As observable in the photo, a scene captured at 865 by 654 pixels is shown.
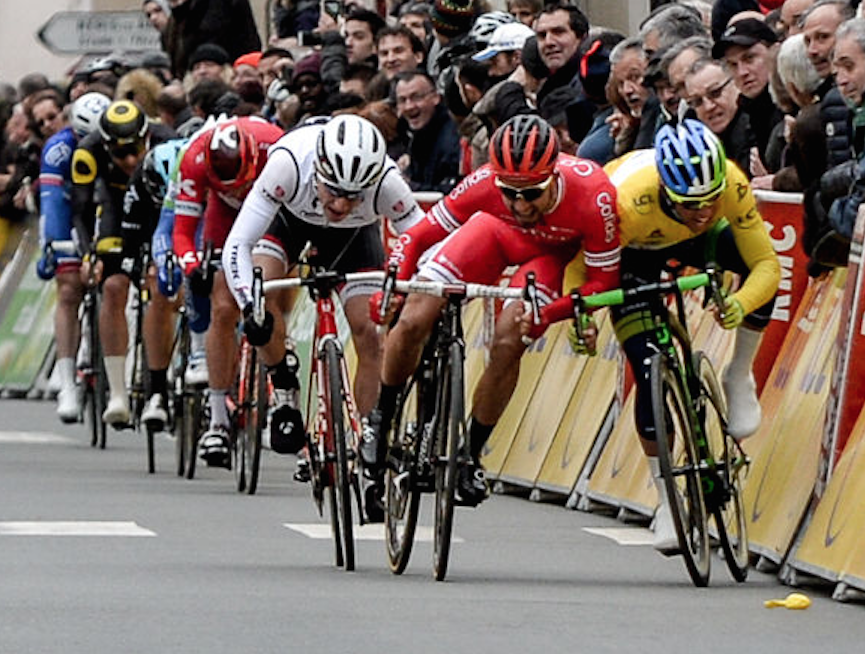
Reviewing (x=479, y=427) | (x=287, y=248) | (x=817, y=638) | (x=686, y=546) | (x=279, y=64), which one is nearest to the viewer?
(x=817, y=638)

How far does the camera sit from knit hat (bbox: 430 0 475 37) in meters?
20.2

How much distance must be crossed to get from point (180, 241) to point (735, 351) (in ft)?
15.4

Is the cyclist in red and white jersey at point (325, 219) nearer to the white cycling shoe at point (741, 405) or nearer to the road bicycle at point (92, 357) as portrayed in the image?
the white cycling shoe at point (741, 405)

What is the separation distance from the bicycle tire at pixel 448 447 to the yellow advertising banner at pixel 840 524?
4.42ft

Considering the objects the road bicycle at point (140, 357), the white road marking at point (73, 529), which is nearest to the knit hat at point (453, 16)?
the road bicycle at point (140, 357)

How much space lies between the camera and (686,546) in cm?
1205

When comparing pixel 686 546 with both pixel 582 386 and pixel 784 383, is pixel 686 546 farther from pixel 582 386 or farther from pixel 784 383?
pixel 582 386

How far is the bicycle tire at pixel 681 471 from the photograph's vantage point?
1200cm

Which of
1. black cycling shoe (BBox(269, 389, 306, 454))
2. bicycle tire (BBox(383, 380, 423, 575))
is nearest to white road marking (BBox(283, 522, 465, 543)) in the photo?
black cycling shoe (BBox(269, 389, 306, 454))

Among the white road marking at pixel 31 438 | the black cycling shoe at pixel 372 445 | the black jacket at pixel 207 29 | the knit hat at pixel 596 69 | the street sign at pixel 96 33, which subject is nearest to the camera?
the black cycling shoe at pixel 372 445

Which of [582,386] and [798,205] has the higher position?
[798,205]

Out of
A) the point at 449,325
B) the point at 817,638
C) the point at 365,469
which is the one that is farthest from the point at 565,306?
the point at 817,638

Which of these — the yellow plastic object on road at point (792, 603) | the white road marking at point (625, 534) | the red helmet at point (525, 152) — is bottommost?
the white road marking at point (625, 534)

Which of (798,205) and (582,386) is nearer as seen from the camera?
(798,205)
